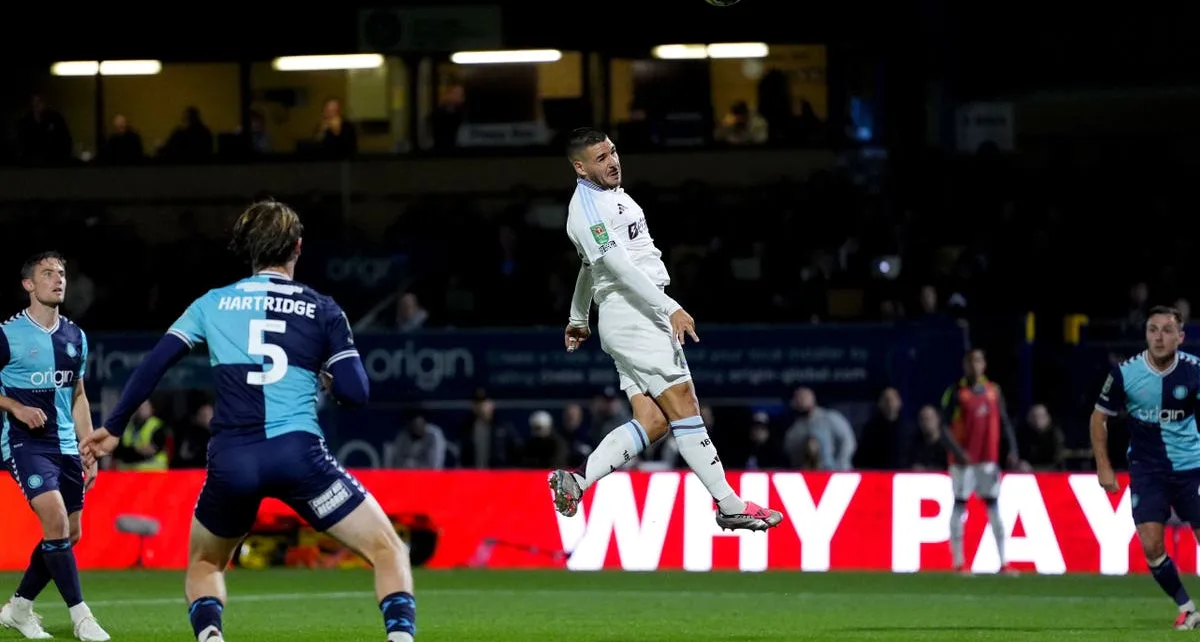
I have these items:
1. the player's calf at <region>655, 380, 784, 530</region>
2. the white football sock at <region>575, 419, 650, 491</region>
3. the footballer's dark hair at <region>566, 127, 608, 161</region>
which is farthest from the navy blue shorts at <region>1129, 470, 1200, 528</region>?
the footballer's dark hair at <region>566, 127, 608, 161</region>

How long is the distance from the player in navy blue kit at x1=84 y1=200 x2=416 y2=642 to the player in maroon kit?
37.7 ft

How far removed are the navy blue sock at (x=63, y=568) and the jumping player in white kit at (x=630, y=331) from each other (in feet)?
10.2

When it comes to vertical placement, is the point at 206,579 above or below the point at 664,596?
above

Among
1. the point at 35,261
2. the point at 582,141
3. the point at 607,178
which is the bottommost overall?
A: the point at 35,261

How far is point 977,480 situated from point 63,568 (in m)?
9.86

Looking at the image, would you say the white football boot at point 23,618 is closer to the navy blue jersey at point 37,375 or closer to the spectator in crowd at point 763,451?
the navy blue jersey at point 37,375

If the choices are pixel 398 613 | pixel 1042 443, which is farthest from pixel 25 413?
pixel 1042 443

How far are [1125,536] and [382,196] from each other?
14.3 meters

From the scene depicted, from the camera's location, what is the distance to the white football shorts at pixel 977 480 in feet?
61.2

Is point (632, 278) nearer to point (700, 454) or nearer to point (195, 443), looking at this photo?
point (700, 454)

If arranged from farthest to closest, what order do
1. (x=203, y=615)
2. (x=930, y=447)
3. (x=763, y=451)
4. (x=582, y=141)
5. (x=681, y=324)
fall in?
(x=763, y=451) < (x=930, y=447) < (x=582, y=141) < (x=681, y=324) < (x=203, y=615)

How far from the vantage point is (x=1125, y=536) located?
18.9 m

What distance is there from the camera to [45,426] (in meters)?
12.0

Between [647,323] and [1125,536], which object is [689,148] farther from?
[647,323]
